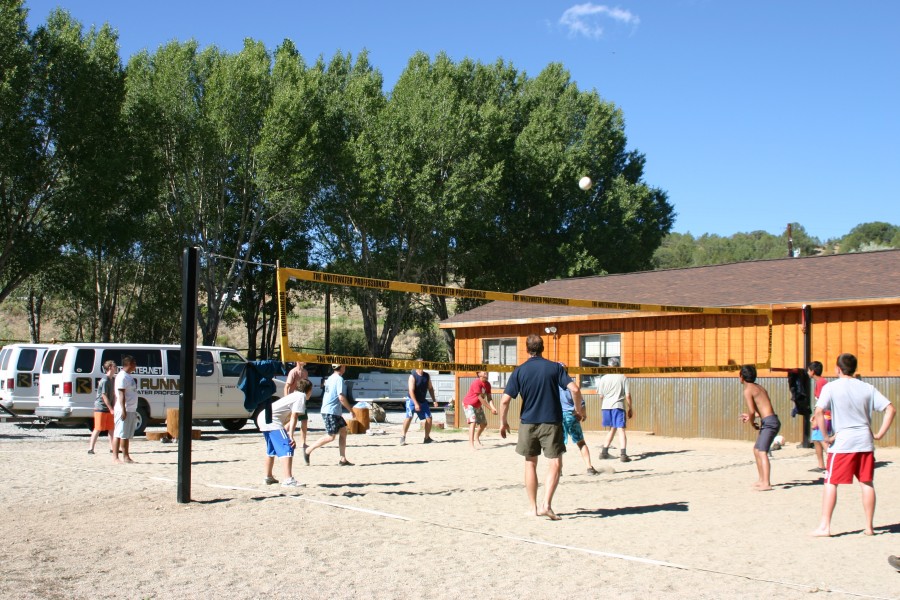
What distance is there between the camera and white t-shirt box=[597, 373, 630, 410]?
15.0 m

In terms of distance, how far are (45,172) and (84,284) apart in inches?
374

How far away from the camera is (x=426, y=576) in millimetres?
6945

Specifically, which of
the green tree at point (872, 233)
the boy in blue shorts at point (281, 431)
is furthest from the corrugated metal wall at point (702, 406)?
the green tree at point (872, 233)

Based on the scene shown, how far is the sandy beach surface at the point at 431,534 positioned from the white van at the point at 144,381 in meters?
5.09

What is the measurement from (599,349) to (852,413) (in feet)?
44.9

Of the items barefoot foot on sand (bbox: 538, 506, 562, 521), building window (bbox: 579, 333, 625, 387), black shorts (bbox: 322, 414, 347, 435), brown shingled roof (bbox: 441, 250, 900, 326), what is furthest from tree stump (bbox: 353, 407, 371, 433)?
barefoot foot on sand (bbox: 538, 506, 562, 521)

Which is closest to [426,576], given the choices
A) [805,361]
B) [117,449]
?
[117,449]

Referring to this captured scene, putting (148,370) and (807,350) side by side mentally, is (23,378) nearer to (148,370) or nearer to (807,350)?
(148,370)

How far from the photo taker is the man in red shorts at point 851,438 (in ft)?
27.3

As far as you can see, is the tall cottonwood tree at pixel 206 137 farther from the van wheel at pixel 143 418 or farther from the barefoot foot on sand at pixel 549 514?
the barefoot foot on sand at pixel 549 514

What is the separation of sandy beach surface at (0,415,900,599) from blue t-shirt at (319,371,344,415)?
917 mm

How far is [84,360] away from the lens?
775 inches

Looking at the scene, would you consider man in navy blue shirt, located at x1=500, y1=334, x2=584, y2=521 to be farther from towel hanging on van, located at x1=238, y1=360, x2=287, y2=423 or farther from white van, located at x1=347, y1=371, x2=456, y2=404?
white van, located at x1=347, y1=371, x2=456, y2=404

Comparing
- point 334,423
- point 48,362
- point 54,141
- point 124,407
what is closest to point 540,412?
point 334,423
